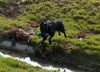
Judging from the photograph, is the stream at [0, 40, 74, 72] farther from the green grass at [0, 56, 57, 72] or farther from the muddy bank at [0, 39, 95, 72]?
the green grass at [0, 56, 57, 72]

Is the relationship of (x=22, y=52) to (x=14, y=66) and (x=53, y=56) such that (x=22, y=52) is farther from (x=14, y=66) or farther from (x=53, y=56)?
(x=14, y=66)

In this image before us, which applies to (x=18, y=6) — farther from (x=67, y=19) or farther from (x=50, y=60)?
(x=50, y=60)

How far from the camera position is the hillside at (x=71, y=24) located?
24859 millimetres

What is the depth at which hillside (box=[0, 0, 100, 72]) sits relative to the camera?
24.9 metres

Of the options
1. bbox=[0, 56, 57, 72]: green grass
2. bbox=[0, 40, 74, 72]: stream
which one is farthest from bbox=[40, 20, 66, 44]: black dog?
bbox=[0, 56, 57, 72]: green grass

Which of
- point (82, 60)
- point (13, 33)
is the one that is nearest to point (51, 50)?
point (82, 60)

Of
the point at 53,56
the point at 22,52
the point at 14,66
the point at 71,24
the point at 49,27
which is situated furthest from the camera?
the point at 71,24

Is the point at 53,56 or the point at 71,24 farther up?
the point at 71,24

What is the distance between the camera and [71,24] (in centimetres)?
2986

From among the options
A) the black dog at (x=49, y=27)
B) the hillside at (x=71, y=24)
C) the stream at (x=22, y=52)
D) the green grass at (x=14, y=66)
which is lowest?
the stream at (x=22, y=52)

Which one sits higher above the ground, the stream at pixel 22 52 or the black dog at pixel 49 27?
the black dog at pixel 49 27

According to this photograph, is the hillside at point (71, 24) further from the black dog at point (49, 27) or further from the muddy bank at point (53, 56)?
the black dog at point (49, 27)

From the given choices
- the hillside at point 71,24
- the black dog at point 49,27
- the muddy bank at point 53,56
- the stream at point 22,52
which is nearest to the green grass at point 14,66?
the stream at point 22,52

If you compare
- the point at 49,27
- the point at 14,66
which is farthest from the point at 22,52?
the point at 14,66
